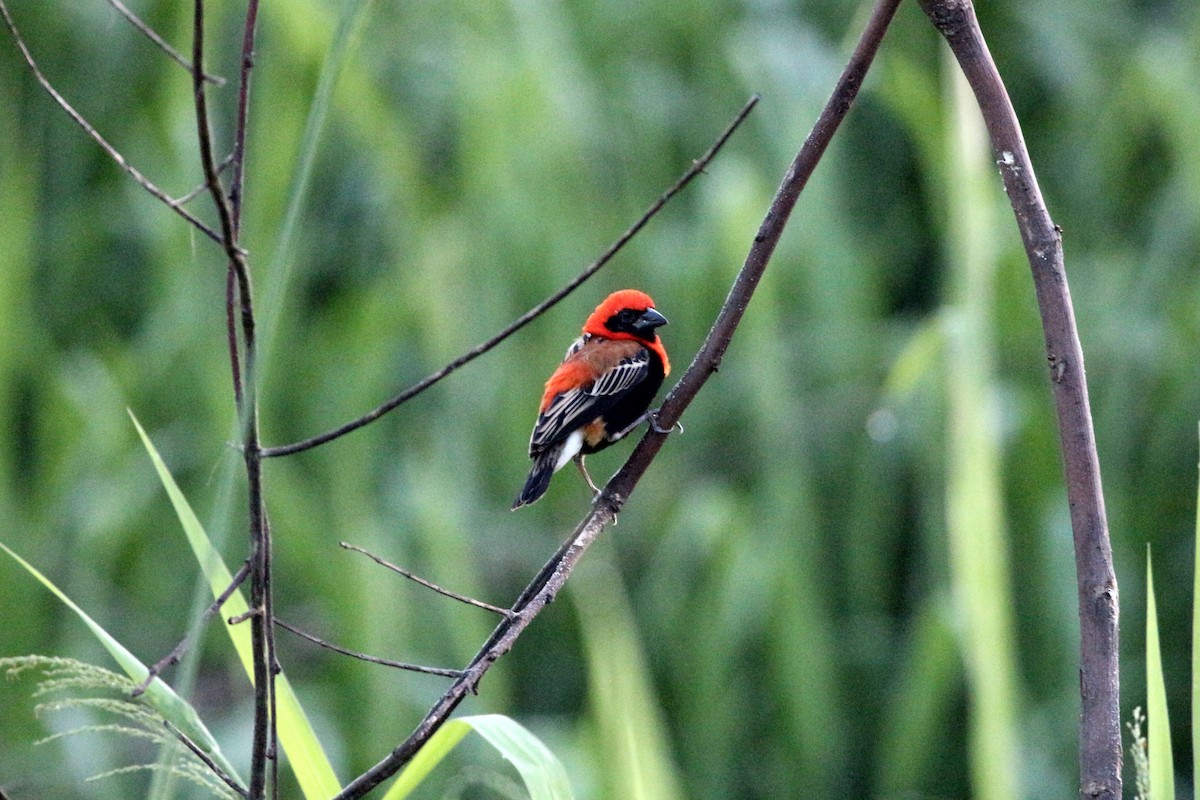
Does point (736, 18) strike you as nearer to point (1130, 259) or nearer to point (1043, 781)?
point (1130, 259)

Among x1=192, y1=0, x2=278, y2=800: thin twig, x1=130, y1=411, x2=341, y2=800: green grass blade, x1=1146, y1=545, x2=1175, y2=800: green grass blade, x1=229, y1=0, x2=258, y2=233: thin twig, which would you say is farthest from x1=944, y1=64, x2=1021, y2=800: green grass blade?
x1=229, y1=0, x2=258, y2=233: thin twig

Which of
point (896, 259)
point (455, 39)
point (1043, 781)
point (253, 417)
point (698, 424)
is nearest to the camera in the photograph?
point (253, 417)

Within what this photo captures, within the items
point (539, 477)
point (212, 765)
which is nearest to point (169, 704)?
point (212, 765)

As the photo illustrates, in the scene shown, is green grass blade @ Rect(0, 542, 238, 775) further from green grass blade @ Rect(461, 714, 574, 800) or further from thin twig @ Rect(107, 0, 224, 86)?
thin twig @ Rect(107, 0, 224, 86)

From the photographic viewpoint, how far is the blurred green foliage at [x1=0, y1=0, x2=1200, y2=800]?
338 cm

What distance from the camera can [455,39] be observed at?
15.0 ft

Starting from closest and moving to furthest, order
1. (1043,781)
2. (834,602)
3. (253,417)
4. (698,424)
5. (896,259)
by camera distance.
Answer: (253,417) → (1043,781) → (834,602) → (698,424) → (896,259)

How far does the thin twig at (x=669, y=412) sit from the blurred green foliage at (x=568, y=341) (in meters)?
1.41

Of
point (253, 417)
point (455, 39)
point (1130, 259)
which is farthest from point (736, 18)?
point (253, 417)

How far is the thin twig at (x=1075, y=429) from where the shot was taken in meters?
1.10

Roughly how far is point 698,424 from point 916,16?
1667mm

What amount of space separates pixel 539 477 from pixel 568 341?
1.15m

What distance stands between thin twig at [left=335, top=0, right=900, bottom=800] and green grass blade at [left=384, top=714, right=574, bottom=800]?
0.03m

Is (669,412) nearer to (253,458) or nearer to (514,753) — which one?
(514,753)
